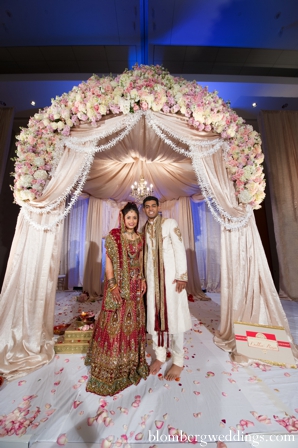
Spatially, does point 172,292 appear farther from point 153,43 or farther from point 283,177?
point 283,177

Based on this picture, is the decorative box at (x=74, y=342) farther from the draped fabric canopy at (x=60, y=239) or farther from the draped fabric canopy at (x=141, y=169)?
the draped fabric canopy at (x=141, y=169)

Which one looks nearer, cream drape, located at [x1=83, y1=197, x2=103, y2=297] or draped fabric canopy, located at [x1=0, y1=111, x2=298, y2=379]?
draped fabric canopy, located at [x1=0, y1=111, x2=298, y2=379]

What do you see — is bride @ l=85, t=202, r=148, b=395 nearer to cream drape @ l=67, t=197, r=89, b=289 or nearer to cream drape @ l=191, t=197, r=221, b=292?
cream drape @ l=191, t=197, r=221, b=292

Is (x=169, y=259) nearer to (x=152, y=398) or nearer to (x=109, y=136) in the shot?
(x=152, y=398)

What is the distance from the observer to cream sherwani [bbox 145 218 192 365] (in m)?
1.90

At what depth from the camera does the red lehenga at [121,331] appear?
5.38ft

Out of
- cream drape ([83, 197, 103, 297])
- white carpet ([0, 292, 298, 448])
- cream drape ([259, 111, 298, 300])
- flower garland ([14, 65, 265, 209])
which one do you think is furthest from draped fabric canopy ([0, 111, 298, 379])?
cream drape ([83, 197, 103, 297])

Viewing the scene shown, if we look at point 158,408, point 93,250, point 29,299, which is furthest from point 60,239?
point 93,250

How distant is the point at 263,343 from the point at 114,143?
2.57m

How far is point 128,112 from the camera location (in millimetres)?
2275

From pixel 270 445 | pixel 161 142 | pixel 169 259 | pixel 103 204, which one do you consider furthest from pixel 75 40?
pixel 270 445

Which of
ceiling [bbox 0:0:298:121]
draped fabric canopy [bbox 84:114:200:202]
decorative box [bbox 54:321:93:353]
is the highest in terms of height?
ceiling [bbox 0:0:298:121]

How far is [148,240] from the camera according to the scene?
2074 mm

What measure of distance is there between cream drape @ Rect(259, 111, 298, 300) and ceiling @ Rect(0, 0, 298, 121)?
433 mm
